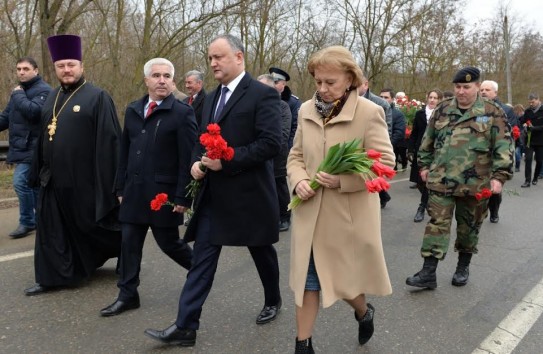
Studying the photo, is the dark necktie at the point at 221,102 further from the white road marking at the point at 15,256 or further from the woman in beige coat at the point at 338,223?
the white road marking at the point at 15,256

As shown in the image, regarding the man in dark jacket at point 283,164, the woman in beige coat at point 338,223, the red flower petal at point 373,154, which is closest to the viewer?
the red flower petal at point 373,154

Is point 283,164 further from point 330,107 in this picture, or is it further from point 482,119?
point 330,107

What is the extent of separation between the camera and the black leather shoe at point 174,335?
124 inches

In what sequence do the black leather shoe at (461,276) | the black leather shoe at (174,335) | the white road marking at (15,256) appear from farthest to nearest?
1. the white road marking at (15,256)
2. the black leather shoe at (461,276)
3. the black leather shoe at (174,335)

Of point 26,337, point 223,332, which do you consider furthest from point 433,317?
point 26,337

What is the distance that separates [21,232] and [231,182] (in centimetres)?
382

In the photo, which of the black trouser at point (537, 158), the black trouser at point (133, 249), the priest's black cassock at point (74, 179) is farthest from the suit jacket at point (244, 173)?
the black trouser at point (537, 158)

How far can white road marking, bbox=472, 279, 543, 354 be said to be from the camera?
330 cm

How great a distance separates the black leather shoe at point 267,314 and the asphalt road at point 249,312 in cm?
5

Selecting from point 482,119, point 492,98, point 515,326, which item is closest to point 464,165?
point 482,119

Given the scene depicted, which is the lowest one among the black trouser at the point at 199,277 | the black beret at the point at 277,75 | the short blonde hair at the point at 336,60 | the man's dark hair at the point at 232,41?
the black trouser at the point at 199,277

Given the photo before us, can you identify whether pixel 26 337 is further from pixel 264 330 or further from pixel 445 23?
pixel 445 23

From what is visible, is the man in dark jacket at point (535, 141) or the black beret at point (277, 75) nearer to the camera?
the black beret at point (277, 75)

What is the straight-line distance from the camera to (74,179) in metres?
4.21
